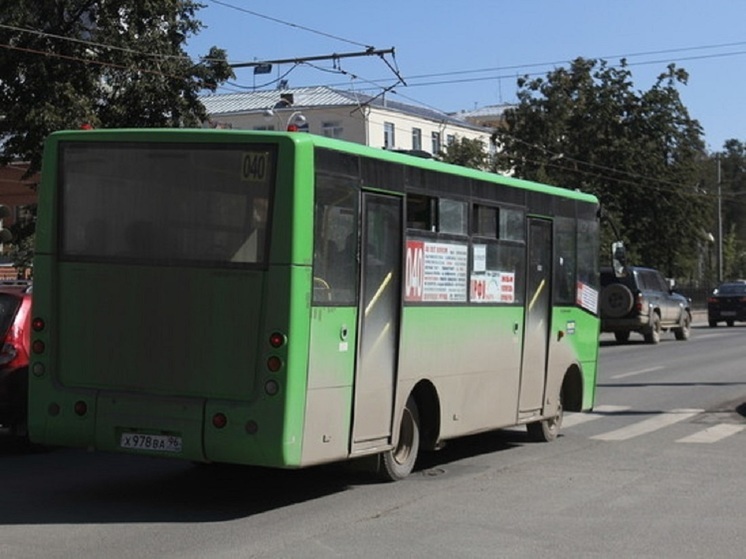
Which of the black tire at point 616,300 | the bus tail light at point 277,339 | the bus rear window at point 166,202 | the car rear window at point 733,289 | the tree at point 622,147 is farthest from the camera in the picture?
the tree at point 622,147

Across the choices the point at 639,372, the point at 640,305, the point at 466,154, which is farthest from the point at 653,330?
the point at 466,154

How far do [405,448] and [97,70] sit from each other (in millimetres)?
23368

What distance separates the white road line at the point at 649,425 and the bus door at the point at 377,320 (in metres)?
4.85

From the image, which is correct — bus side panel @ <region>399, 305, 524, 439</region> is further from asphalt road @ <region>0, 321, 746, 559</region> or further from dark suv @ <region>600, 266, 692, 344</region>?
dark suv @ <region>600, 266, 692, 344</region>

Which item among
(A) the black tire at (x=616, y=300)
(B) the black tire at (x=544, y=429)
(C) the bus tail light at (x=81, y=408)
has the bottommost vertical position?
(B) the black tire at (x=544, y=429)

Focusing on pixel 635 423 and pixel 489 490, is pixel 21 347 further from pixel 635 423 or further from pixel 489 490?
pixel 635 423

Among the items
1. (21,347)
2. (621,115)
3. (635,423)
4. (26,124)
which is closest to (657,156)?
(621,115)

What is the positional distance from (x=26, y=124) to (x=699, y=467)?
22.9 metres

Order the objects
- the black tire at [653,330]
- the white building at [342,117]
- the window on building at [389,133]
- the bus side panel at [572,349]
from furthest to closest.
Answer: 1. the window on building at [389,133]
2. the white building at [342,117]
3. the black tire at [653,330]
4. the bus side panel at [572,349]

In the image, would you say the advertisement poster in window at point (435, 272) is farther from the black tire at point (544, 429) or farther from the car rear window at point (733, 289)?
the car rear window at point (733, 289)

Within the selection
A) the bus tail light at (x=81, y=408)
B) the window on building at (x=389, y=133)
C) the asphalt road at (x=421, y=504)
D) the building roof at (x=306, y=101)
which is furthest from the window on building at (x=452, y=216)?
the window on building at (x=389, y=133)

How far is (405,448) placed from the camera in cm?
1079

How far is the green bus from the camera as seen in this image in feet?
29.2

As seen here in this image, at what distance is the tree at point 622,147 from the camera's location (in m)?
66.9
